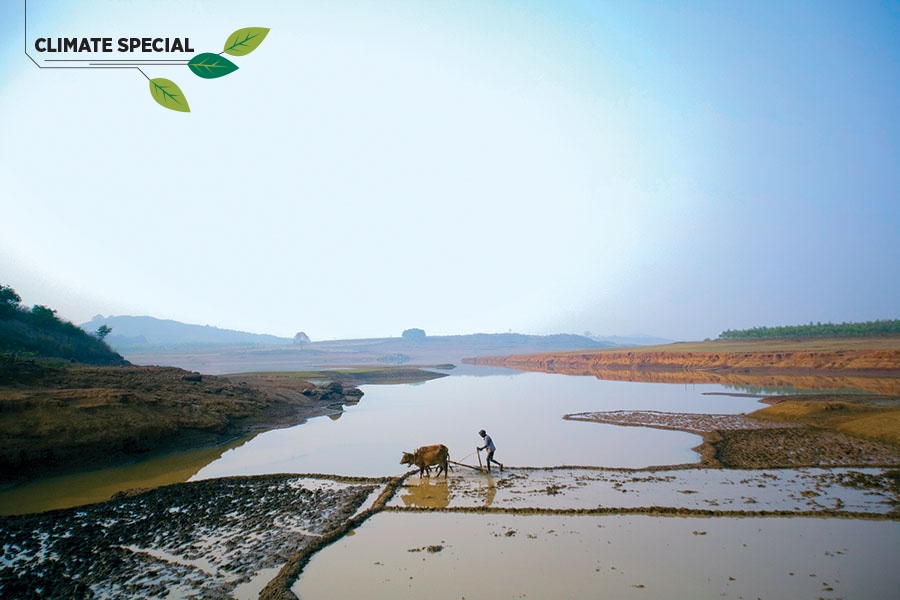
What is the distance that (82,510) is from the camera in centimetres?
1204

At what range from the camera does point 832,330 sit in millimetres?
83062

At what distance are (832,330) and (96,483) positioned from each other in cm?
10426

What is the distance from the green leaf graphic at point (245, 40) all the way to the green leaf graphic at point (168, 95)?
0.41 m

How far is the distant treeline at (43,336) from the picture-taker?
3316cm

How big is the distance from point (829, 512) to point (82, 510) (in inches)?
710

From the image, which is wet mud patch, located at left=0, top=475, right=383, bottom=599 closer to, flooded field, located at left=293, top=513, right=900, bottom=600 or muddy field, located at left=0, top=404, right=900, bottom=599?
muddy field, located at left=0, top=404, right=900, bottom=599

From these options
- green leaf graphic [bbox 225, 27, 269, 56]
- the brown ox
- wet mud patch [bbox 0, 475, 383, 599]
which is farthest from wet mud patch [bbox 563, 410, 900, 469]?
green leaf graphic [bbox 225, 27, 269, 56]

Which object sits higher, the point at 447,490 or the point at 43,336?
the point at 43,336

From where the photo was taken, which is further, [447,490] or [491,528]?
[447,490]

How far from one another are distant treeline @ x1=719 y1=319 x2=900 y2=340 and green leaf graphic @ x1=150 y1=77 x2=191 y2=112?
93693 millimetres

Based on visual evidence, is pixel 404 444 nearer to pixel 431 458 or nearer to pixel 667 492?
pixel 431 458

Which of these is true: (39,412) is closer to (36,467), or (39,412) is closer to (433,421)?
(36,467)

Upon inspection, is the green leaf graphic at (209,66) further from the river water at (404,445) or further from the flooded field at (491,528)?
the river water at (404,445)

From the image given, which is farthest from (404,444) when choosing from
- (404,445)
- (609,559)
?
(609,559)
